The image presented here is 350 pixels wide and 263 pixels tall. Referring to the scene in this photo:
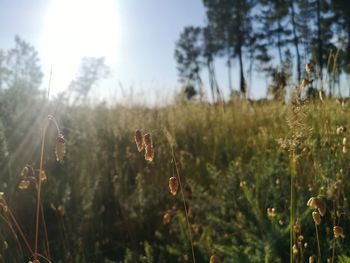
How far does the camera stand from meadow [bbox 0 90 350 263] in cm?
177

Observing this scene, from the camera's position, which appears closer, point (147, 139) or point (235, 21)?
point (147, 139)

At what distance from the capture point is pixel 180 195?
2639 mm

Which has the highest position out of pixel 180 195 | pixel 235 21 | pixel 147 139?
pixel 235 21

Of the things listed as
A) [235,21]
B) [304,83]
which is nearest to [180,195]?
[304,83]

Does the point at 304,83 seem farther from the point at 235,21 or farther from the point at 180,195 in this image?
the point at 235,21

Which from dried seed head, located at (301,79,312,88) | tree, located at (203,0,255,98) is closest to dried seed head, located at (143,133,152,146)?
dried seed head, located at (301,79,312,88)

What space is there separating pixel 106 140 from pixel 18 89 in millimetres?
827

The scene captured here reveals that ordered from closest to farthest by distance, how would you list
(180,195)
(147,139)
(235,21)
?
(147,139) → (180,195) → (235,21)

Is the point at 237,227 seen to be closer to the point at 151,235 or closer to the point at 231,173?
the point at 231,173

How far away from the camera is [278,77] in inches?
124

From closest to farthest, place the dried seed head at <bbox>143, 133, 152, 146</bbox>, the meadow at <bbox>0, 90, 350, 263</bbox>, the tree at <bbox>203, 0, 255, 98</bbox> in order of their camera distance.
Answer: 1. the dried seed head at <bbox>143, 133, 152, 146</bbox>
2. the meadow at <bbox>0, 90, 350, 263</bbox>
3. the tree at <bbox>203, 0, 255, 98</bbox>

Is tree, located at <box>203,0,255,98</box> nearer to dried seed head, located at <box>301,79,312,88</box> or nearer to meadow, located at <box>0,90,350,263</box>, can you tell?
meadow, located at <box>0,90,350,263</box>

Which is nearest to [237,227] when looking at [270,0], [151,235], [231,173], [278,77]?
[231,173]

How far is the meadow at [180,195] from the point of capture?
1773 millimetres
